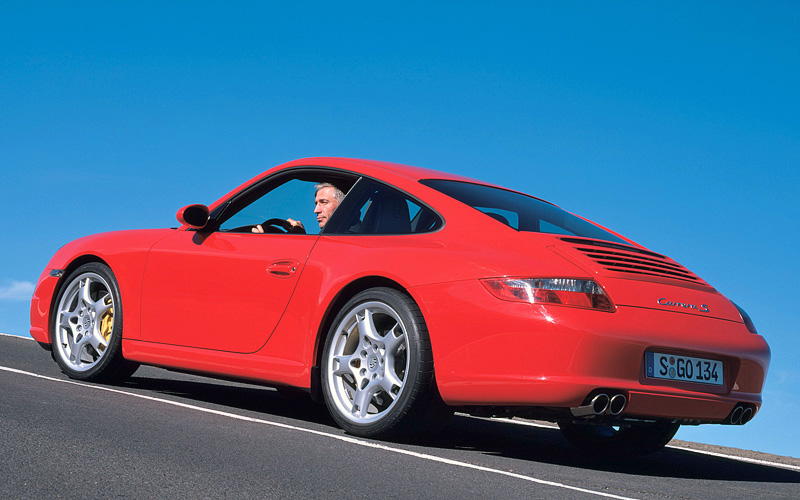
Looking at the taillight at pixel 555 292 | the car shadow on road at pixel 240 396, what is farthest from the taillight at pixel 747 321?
the car shadow on road at pixel 240 396

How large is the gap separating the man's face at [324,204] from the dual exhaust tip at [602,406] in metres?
2.06

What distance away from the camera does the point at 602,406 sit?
4098 millimetres

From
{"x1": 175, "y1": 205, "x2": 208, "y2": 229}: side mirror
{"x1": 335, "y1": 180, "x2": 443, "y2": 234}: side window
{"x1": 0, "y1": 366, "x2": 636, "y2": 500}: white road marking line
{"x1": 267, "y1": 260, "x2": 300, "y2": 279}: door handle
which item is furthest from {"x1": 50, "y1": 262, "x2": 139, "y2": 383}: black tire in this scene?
{"x1": 335, "y1": 180, "x2": 443, "y2": 234}: side window

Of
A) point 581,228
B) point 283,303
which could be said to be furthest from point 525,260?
point 283,303

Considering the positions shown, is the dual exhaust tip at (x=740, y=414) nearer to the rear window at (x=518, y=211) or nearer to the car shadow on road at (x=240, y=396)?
the rear window at (x=518, y=211)

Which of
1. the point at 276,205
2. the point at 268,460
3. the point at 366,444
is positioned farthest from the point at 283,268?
the point at 268,460

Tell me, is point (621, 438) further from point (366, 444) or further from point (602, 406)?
point (366, 444)

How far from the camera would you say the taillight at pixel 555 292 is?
4133mm

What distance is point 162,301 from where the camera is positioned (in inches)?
231

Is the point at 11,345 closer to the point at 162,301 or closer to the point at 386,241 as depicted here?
the point at 162,301

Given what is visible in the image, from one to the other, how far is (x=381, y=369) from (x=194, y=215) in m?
1.97

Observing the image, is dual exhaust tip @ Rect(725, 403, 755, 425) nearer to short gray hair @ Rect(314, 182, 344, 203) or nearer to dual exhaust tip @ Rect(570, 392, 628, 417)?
dual exhaust tip @ Rect(570, 392, 628, 417)

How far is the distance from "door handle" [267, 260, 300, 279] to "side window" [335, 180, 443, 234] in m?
0.33

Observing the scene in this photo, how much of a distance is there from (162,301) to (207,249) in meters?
0.50
